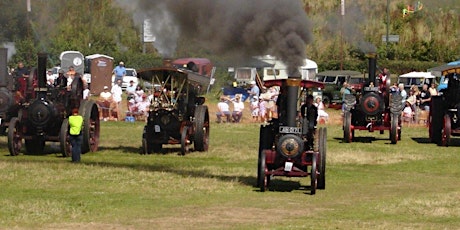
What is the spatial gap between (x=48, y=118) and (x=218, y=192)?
8.72 metres

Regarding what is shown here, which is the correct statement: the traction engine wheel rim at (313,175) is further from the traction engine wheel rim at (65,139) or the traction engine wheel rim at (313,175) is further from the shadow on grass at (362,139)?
the shadow on grass at (362,139)

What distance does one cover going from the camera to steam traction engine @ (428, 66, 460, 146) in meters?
31.5

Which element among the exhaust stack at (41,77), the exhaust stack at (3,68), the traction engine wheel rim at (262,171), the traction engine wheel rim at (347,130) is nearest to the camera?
the traction engine wheel rim at (262,171)

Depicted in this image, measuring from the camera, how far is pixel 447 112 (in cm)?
3194

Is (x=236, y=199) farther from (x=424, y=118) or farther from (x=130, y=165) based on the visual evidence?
(x=424, y=118)

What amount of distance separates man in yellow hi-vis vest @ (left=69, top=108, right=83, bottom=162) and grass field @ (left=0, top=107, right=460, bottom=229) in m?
0.43

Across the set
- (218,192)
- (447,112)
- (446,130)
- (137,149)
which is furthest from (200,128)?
(218,192)

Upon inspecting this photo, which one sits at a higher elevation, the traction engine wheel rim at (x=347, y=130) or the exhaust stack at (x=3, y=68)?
the exhaust stack at (x=3, y=68)

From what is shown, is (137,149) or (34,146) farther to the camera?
(137,149)

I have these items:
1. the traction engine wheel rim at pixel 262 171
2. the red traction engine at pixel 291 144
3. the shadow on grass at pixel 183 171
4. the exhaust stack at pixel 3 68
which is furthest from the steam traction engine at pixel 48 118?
the traction engine wheel rim at pixel 262 171

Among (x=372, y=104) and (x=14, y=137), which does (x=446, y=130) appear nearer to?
(x=372, y=104)

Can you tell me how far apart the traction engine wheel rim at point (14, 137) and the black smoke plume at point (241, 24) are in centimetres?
533

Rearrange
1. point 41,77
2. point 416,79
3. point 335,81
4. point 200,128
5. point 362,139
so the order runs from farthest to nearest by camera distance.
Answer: point 416,79
point 335,81
point 362,139
point 200,128
point 41,77

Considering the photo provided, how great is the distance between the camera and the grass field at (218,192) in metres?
16.4
